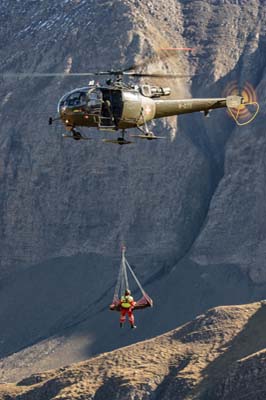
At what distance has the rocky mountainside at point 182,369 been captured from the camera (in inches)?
5960

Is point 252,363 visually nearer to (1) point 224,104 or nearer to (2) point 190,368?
(2) point 190,368

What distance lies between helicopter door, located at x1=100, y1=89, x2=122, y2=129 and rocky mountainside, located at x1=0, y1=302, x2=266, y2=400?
55716mm

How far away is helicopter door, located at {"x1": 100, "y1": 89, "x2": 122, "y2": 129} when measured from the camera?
97250 mm

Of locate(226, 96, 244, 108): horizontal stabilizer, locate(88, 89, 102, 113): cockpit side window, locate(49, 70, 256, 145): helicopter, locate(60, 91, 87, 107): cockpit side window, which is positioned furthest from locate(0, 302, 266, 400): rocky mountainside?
locate(60, 91, 87, 107): cockpit side window

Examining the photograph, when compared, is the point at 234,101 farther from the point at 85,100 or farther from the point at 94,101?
the point at 85,100

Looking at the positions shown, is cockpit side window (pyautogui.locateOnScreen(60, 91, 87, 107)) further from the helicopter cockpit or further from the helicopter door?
the helicopter door

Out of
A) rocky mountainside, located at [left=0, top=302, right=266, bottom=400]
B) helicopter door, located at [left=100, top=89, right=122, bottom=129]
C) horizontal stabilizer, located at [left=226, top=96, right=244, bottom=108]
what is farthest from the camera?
rocky mountainside, located at [left=0, top=302, right=266, bottom=400]

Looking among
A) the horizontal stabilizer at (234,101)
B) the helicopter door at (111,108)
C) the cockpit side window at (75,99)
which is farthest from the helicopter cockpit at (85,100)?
the horizontal stabilizer at (234,101)

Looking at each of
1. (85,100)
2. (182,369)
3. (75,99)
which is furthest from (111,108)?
(182,369)

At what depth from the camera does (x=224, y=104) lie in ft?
347

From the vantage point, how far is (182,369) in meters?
160

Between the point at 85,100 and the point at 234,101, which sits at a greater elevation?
the point at 234,101

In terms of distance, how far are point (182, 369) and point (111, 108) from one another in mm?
66490

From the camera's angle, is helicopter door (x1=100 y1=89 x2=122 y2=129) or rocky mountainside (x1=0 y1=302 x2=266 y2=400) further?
rocky mountainside (x1=0 y1=302 x2=266 y2=400)
